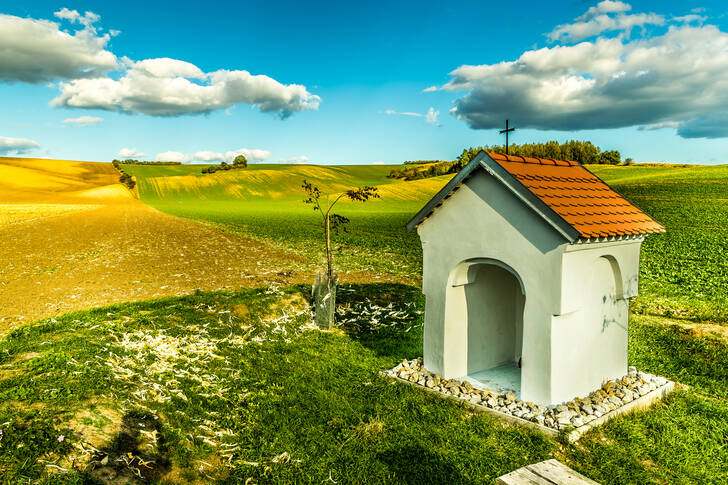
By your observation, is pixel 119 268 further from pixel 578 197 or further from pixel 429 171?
pixel 429 171

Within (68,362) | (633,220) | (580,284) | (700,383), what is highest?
(633,220)

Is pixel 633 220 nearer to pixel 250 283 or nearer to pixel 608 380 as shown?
pixel 608 380

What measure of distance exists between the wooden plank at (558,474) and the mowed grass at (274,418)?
184cm

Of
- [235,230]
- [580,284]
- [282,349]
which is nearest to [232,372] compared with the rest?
[282,349]

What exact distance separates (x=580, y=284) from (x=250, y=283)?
13.9 meters

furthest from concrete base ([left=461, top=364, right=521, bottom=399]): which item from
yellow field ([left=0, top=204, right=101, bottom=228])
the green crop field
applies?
yellow field ([left=0, top=204, right=101, bottom=228])

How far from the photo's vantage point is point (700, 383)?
9.09 metres

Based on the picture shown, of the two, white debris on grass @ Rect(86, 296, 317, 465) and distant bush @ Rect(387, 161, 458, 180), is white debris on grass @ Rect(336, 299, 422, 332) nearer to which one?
white debris on grass @ Rect(86, 296, 317, 465)

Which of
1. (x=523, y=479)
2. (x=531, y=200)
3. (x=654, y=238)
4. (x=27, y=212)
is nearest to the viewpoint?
(x=523, y=479)

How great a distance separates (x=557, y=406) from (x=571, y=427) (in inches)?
23.7

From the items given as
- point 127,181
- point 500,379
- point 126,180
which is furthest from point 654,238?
point 126,180

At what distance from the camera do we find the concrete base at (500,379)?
27.6 feet

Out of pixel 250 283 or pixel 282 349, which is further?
pixel 250 283

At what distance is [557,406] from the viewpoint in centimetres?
746
